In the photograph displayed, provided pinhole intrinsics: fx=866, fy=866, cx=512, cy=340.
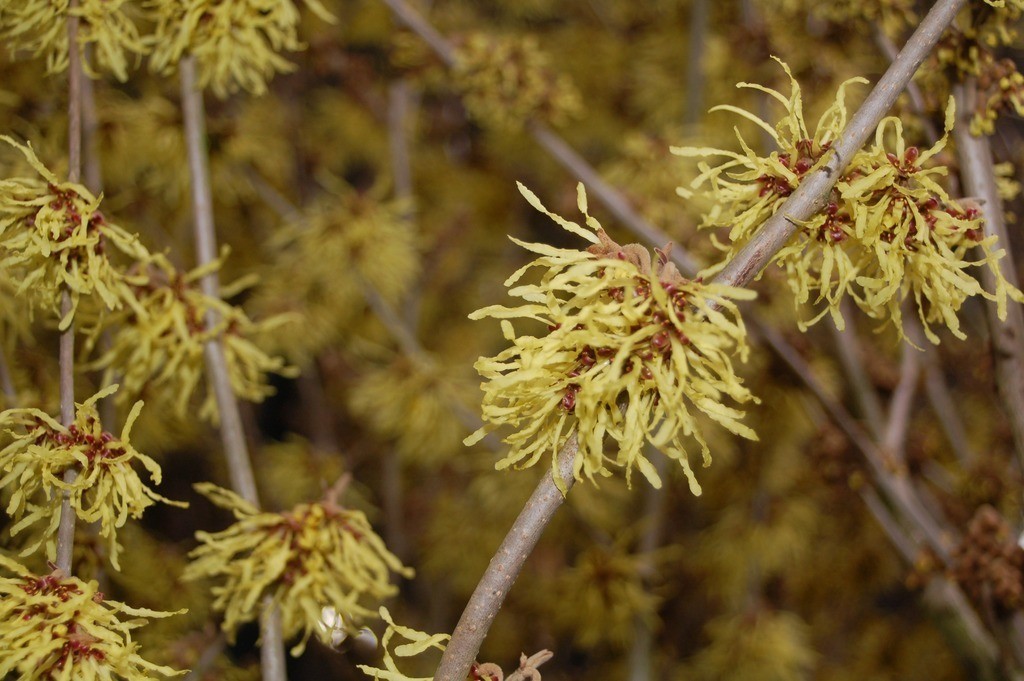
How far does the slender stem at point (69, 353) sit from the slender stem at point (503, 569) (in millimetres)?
279

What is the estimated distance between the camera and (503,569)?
0.52 metres

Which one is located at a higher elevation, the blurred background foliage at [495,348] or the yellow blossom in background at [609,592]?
the blurred background foliage at [495,348]

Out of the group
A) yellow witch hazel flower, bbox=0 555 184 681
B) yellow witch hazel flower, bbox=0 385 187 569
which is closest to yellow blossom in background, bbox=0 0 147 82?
yellow witch hazel flower, bbox=0 385 187 569

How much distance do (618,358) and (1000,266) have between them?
411 mm

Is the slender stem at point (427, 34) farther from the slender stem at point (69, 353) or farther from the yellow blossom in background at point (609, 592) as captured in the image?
the yellow blossom in background at point (609, 592)

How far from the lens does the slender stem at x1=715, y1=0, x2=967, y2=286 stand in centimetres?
52

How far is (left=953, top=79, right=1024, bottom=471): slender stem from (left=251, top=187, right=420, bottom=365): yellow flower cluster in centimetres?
86

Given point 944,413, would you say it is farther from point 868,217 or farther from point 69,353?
point 69,353

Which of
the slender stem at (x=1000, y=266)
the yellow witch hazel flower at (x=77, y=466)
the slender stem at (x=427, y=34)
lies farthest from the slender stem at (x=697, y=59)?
the yellow witch hazel flower at (x=77, y=466)

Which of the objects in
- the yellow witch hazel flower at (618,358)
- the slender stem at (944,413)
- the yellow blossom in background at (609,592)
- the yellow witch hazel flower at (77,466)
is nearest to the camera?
the yellow witch hazel flower at (618,358)

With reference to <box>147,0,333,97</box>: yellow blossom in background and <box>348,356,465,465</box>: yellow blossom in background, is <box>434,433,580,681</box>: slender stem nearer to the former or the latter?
<box>147,0,333,97</box>: yellow blossom in background

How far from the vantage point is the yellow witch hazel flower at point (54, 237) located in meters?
0.61

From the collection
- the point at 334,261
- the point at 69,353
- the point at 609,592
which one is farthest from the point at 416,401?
the point at 69,353

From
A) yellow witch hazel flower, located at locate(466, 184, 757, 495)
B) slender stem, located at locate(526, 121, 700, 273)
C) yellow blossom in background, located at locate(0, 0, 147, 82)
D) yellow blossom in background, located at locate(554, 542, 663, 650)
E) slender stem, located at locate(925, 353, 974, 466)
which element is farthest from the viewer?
yellow blossom in background, located at locate(554, 542, 663, 650)
